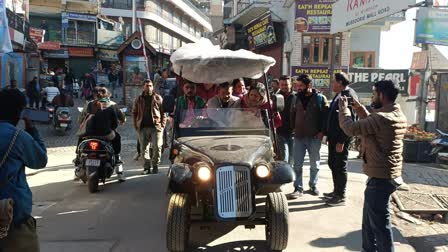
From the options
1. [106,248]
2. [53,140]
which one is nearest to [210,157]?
[106,248]

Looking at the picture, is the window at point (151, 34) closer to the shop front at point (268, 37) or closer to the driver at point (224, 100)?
the shop front at point (268, 37)

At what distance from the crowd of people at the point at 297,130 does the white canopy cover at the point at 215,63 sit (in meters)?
0.18

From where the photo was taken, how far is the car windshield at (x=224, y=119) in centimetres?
548

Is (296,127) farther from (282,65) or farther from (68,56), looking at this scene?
(68,56)

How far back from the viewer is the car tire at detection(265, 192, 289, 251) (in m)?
4.30

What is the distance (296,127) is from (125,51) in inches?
510

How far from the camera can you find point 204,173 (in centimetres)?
425

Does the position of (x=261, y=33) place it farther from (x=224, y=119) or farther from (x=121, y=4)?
(x=121, y=4)

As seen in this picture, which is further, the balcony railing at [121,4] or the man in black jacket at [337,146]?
the balcony railing at [121,4]

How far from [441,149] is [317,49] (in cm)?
1018

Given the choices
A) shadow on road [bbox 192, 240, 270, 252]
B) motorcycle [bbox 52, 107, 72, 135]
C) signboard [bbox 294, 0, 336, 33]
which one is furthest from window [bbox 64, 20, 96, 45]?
shadow on road [bbox 192, 240, 270, 252]

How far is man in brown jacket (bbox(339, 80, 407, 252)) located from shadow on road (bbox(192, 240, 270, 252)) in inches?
46.6

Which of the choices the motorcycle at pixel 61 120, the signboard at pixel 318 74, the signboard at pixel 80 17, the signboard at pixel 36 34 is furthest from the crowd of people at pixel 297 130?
the signboard at pixel 80 17

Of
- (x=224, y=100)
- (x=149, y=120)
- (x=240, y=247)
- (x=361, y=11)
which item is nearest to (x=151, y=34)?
(x=361, y=11)
